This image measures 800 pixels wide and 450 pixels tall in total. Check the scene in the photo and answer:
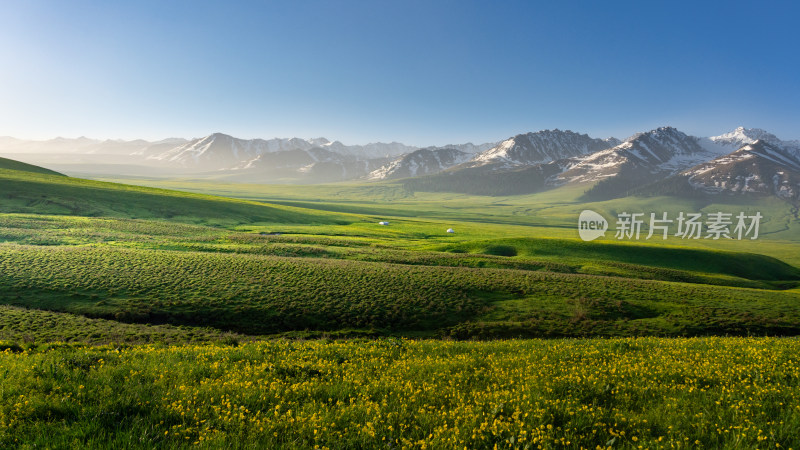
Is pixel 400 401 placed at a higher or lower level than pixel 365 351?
higher

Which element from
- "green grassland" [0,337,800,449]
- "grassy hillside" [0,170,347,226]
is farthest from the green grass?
"grassy hillside" [0,170,347,226]

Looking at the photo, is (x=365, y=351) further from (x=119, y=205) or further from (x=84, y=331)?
(x=119, y=205)

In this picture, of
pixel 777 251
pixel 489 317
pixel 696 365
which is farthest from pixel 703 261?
pixel 777 251

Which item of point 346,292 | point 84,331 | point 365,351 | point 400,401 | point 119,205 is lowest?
point 84,331

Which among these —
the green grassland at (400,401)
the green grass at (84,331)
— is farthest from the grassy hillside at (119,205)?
the green grassland at (400,401)

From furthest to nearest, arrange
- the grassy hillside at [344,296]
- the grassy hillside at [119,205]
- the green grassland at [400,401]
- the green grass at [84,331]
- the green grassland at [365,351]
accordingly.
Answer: the grassy hillside at [119,205], the grassy hillside at [344,296], the green grass at [84,331], the green grassland at [365,351], the green grassland at [400,401]

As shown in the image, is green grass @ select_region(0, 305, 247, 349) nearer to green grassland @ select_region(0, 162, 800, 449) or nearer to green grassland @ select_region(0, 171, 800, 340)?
green grassland @ select_region(0, 162, 800, 449)

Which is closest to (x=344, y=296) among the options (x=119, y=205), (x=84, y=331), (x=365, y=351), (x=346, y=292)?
(x=346, y=292)

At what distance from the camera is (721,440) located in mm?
7625

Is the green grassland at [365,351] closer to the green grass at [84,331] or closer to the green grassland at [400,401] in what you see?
the green grassland at [400,401]

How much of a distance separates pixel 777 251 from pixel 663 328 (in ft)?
618

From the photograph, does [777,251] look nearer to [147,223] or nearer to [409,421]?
[409,421]

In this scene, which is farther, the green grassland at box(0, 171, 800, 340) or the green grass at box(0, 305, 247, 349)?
the green grassland at box(0, 171, 800, 340)

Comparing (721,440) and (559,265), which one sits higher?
(721,440)
